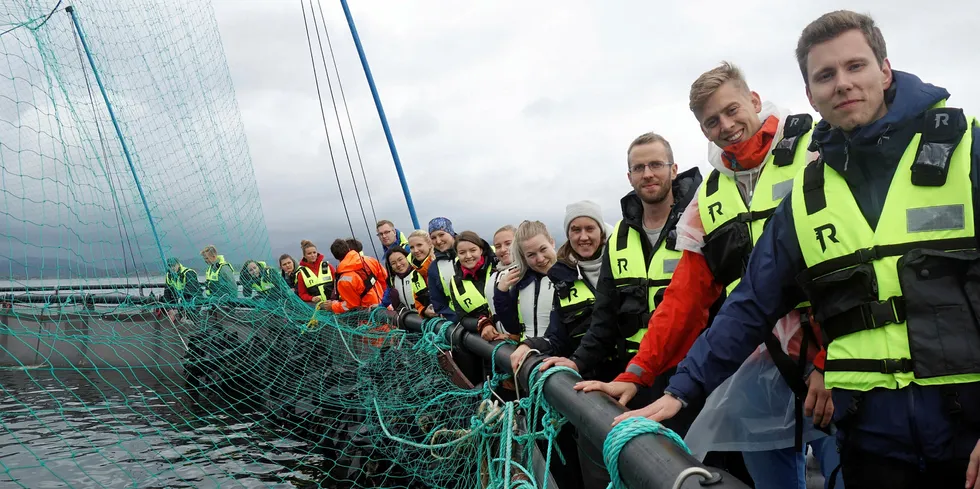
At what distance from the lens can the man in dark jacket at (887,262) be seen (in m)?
1.37

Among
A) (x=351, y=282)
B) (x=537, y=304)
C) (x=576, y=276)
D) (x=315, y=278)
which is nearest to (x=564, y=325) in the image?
(x=576, y=276)

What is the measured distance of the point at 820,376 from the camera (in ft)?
6.13

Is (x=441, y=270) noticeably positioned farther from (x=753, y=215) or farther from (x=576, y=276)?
(x=753, y=215)

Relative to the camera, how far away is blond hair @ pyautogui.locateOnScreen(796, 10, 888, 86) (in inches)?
62.5

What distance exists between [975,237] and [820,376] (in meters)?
0.66

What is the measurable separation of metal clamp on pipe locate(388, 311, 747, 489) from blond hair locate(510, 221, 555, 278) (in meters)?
1.42

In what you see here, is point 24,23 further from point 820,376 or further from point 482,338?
point 820,376

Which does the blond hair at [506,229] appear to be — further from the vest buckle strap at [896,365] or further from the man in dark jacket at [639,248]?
the vest buckle strap at [896,365]

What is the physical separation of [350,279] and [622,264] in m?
7.28

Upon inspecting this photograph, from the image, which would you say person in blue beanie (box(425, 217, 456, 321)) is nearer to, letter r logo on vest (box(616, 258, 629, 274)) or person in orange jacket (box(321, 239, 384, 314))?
person in orange jacket (box(321, 239, 384, 314))

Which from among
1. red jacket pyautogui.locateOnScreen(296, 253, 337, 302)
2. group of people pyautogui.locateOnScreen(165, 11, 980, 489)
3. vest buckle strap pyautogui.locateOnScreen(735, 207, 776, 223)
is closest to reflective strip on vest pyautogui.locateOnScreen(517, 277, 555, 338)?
group of people pyautogui.locateOnScreen(165, 11, 980, 489)

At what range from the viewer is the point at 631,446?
4.73ft

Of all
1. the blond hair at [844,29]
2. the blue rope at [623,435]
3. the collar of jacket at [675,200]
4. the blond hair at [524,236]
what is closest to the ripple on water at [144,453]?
the blond hair at [524,236]

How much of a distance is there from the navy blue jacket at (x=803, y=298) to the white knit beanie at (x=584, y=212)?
1681 millimetres
